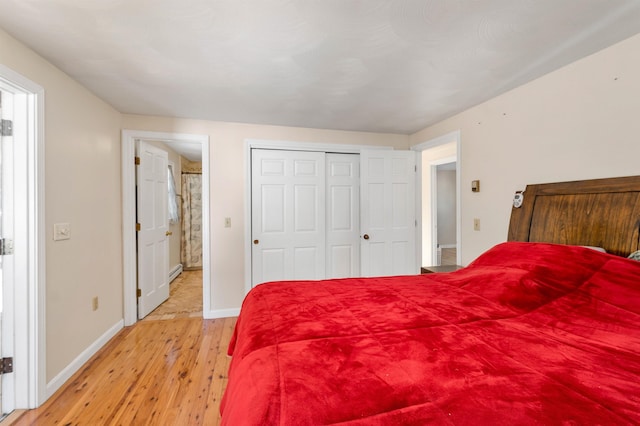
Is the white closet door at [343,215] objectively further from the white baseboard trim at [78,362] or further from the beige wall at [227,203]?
the white baseboard trim at [78,362]

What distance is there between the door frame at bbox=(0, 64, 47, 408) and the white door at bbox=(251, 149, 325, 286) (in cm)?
184

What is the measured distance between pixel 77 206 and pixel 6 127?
2.25 ft

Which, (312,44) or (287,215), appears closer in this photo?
(312,44)

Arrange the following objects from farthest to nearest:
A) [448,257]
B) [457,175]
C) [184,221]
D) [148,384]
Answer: [448,257] → [184,221] → [457,175] → [148,384]

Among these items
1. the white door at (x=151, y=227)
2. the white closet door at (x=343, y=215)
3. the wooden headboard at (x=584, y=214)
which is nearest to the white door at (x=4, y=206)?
the white door at (x=151, y=227)

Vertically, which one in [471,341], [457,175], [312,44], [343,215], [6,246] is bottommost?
[471,341]

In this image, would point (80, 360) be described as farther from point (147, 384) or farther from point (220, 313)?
point (220, 313)

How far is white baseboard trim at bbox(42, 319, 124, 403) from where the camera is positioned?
6.20 feet

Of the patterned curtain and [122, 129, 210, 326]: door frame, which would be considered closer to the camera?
[122, 129, 210, 326]: door frame

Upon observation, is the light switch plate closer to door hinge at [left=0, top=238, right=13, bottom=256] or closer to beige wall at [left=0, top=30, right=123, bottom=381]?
beige wall at [left=0, top=30, right=123, bottom=381]

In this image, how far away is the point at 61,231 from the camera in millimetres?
2010

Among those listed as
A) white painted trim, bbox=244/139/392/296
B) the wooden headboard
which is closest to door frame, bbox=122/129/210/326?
white painted trim, bbox=244/139/392/296

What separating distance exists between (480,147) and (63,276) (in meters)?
3.63

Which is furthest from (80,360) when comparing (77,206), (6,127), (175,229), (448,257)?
(448,257)
